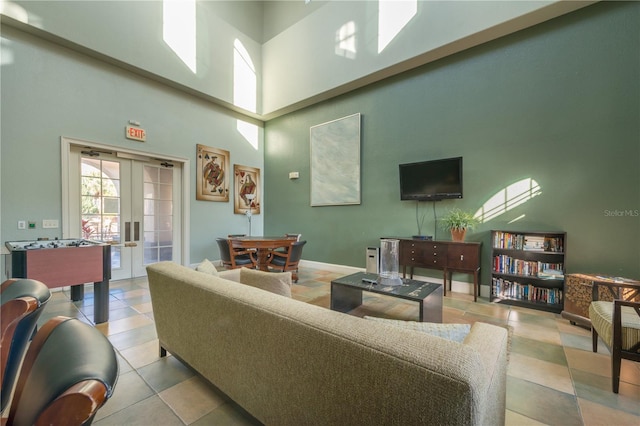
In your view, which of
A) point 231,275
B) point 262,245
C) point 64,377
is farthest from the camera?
point 262,245

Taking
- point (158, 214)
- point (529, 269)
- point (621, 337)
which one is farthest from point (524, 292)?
point (158, 214)

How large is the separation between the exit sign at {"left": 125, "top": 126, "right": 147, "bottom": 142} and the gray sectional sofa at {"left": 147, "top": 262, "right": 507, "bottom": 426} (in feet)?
13.4

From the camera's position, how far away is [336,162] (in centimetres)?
556

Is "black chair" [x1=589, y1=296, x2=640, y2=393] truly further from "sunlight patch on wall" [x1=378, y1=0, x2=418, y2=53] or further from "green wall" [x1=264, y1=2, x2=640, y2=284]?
"sunlight patch on wall" [x1=378, y1=0, x2=418, y2=53]

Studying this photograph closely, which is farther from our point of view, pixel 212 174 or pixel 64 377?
pixel 212 174

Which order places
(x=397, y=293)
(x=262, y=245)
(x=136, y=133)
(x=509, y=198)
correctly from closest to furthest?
(x=397, y=293) < (x=509, y=198) < (x=262, y=245) < (x=136, y=133)

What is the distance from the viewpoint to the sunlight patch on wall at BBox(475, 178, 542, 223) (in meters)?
3.64

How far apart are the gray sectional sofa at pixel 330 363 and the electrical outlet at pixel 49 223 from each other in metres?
3.68

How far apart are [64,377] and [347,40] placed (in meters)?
5.92

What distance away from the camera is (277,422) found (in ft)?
4.07

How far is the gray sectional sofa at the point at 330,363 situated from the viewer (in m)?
0.75

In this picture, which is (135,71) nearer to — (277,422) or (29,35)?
(29,35)

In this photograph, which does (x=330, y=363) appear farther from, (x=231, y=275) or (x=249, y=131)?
(x=249, y=131)

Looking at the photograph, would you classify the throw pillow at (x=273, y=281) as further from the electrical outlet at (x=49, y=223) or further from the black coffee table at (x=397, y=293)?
the electrical outlet at (x=49, y=223)
